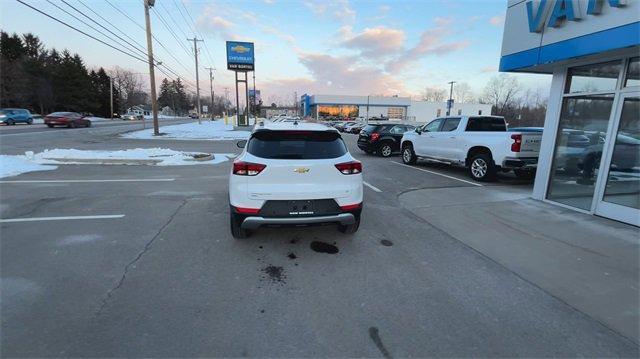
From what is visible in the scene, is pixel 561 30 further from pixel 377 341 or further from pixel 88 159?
pixel 88 159

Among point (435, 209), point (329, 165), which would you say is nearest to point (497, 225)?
point (435, 209)

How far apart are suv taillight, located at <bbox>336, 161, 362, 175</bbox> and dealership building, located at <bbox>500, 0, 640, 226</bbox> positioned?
4.69m

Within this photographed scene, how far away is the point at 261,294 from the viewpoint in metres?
3.58

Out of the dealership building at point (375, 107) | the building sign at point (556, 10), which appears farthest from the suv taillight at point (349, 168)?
the dealership building at point (375, 107)

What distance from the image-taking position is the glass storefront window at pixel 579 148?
6.86 metres

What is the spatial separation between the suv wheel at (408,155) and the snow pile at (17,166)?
12064 mm

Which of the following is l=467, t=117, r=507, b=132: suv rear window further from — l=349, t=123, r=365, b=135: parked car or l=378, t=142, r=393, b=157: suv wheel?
l=349, t=123, r=365, b=135: parked car

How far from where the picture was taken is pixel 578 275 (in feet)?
13.8

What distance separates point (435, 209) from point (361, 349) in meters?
4.83

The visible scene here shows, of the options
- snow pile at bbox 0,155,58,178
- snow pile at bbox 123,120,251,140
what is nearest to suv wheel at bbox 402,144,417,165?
snow pile at bbox 0,155,58,178

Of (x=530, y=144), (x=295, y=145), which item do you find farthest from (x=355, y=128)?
(x=295, y=145)

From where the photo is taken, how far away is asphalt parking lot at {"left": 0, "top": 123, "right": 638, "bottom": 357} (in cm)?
283

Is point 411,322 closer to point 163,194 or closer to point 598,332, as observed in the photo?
point 598,332

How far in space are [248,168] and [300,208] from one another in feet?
2.72
